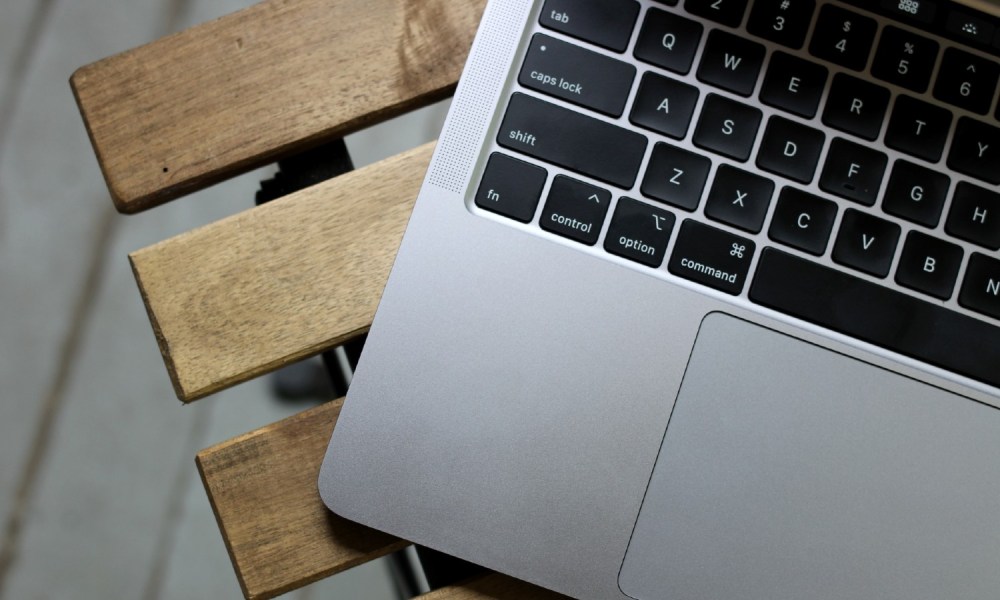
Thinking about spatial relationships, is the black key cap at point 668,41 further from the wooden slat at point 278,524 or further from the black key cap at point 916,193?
the wooden slat at point 278,524

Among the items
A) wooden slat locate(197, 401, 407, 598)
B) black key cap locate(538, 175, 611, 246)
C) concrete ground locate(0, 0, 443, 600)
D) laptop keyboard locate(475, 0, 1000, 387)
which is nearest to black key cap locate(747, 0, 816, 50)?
laptop keyboard locate(475, 0, 1000, 387)

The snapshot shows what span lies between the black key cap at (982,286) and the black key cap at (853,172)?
53 mm

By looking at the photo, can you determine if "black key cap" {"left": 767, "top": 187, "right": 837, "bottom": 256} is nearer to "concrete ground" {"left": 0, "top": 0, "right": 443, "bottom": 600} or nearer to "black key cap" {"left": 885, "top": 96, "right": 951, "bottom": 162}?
"black key cap" {"left": 885, "top": 96, "right": 951, "bottom": 162}

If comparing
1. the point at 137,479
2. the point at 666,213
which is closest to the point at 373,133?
the point at 137,479

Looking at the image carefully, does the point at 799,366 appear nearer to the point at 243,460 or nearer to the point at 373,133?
the point at 243,460

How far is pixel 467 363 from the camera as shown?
13.4 inches

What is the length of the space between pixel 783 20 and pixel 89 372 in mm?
681

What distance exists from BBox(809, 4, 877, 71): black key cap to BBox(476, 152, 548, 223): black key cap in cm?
14

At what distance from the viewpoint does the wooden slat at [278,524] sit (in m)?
0.38

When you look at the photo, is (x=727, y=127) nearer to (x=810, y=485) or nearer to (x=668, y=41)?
(x=668, y=41)

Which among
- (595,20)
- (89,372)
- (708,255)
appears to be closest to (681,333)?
(708,255)

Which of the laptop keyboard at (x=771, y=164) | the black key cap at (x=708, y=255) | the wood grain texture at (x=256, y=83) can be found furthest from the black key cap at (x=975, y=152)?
the wood grain texture at (x=256, y=83)

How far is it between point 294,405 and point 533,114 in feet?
1.67

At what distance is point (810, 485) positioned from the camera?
35 cm
